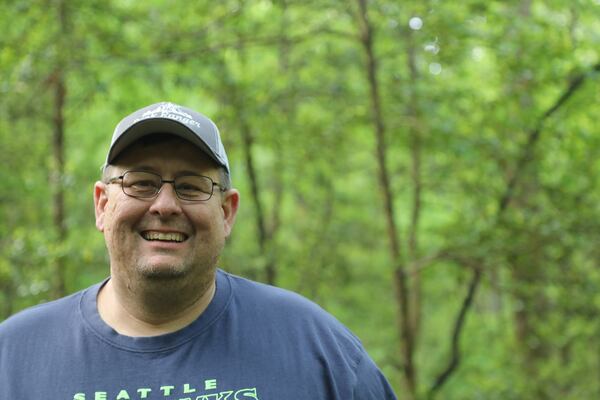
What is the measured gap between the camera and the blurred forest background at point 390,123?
5.24 metres

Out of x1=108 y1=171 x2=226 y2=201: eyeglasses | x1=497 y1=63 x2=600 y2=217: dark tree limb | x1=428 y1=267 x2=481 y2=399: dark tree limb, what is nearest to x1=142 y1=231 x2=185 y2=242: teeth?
x1=108 y1=171 x2=226 y2=201: eyeglasses

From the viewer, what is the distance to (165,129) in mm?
2084

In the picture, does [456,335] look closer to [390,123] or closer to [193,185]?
[390,123]

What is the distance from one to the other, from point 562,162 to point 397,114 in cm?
152

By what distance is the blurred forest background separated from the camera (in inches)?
206

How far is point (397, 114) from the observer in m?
6.28

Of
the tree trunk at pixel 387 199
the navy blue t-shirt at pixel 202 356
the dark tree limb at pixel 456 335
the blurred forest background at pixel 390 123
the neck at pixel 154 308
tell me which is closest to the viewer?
the navy blue t-shirt at pixel 202 356

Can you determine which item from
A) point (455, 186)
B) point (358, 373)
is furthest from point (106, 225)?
point (455, 186)

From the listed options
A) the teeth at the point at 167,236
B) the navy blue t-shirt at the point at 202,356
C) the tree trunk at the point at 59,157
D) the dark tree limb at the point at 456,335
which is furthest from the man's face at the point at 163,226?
the dark tree limb at the point at 456,335

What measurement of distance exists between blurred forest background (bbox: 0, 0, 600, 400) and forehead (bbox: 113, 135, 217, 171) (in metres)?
2.92

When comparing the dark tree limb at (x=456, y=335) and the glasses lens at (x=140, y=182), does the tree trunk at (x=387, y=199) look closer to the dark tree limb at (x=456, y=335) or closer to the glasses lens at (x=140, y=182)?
the dark tree limb at (x=456, y=335)

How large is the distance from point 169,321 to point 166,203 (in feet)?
1.16

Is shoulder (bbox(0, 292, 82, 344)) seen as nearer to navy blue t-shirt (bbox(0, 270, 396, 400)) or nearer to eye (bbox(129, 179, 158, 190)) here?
navy blue t-shirt (bbox(0, 270, 396, 400))

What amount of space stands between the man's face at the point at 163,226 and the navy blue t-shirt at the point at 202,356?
0.17 meters
